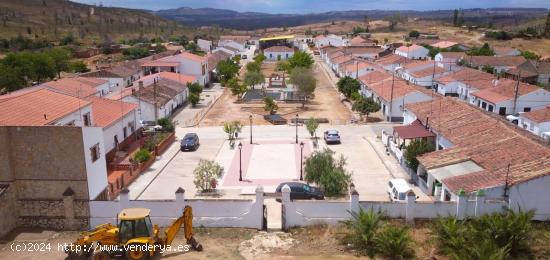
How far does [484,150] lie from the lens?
2333 cm

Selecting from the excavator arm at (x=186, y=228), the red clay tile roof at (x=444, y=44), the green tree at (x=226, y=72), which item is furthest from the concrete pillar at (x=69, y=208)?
the red clay tile roof at (x=444, y=44)

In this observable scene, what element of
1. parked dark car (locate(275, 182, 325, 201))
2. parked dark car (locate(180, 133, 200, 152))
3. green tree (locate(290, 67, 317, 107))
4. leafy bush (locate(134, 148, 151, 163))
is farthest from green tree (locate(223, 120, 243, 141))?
green tree (locate(290, 67, 317, 107))

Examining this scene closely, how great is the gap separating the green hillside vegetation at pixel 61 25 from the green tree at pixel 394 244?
120 m

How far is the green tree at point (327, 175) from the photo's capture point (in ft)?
75.2

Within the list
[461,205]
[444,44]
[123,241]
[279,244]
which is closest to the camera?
[123,241]

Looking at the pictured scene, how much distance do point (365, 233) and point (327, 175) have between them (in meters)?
6.87

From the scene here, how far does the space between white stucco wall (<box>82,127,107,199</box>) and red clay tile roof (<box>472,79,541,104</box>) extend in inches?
1425

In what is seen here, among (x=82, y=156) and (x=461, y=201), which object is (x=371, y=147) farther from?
(x=82, y=156)

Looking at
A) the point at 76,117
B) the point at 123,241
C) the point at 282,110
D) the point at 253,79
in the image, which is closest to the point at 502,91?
the point at 282,110

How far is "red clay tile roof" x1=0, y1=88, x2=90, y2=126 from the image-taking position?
21031 millimetres

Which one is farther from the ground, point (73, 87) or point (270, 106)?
point (73, 87)

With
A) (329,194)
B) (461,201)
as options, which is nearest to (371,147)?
(329,194)

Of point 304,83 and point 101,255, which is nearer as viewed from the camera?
point 101,255

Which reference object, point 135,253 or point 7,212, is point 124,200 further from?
point 7,212
